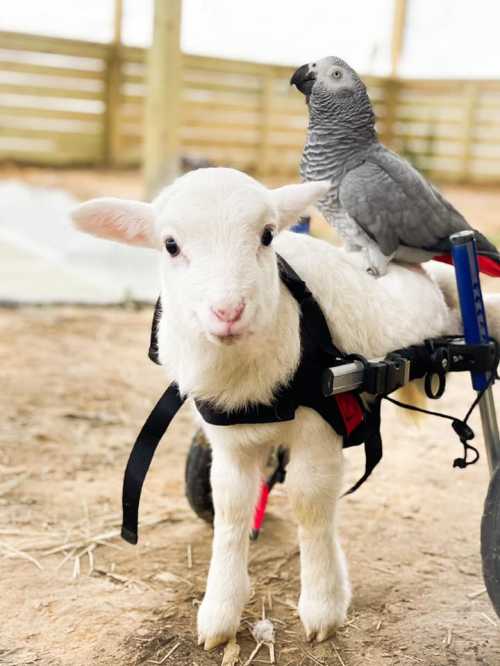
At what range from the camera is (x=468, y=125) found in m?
10.6

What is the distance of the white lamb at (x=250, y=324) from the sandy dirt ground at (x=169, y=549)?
0.17m

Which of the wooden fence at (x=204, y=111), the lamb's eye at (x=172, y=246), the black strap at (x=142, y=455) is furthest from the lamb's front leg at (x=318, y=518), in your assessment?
the wooden fence at (x=204, y=111)

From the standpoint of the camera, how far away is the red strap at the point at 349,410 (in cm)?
170

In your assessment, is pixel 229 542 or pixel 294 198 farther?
pixel 229 542

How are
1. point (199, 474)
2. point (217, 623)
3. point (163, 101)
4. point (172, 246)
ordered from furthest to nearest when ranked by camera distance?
point (163, 101) → point (199, 474) → point (217, 623) → point (172, 246)

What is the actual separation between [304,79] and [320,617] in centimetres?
128

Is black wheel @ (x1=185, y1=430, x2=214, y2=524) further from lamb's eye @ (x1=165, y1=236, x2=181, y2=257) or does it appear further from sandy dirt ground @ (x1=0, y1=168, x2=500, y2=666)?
lamb's eye @ (x1=165, y1=236, x2=181, y2=257)

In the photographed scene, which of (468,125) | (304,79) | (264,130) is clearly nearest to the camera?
(304,79)

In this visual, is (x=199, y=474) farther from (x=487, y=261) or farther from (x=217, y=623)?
(x=487, y=261)

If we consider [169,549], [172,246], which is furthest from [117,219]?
[169,549]

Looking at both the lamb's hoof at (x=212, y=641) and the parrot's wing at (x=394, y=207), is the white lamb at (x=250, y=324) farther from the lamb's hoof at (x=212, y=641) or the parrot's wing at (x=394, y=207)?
the parrot's wing at (x=394, y=207)

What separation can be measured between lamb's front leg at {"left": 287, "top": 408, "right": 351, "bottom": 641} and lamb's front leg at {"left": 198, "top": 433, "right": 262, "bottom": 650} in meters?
0.10

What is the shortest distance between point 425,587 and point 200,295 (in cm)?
119

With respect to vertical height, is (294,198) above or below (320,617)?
above
